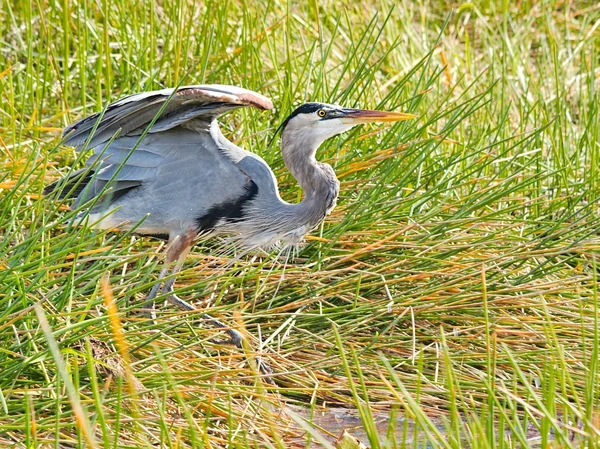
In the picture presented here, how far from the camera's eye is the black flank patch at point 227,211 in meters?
3.99

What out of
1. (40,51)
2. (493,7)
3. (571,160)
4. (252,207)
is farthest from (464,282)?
(493,7)

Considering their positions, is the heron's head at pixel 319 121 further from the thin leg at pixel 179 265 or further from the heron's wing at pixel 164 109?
the thin leg at pixel 179 265

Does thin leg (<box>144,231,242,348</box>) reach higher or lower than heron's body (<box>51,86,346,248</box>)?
lower

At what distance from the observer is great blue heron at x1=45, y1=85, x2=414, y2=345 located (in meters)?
3.89

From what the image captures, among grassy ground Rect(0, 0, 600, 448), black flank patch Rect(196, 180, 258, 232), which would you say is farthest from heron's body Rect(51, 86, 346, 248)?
grassy ground Rect(0, 0, 600, 448)

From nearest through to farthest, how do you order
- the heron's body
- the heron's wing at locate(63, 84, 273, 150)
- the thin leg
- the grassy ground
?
the grassy ground
the heron's wing at locate(63, 84, 273, 150)
the thin leg
the heron's body

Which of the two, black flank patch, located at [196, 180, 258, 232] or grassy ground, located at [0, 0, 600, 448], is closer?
grassy ground, located at [0, 0, 600, 448]

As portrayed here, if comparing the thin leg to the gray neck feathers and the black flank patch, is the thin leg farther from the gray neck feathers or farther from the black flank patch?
the gray neck feathers

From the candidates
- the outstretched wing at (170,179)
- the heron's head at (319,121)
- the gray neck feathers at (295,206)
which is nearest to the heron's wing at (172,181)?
the outstretched wing at (170,179)

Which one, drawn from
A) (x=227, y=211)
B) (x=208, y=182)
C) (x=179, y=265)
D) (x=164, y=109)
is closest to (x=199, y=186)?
(x=208, y=182)

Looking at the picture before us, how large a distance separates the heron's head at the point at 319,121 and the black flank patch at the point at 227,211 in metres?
0.24

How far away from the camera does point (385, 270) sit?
3846mm

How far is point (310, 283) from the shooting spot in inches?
147

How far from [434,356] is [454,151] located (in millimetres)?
1332
